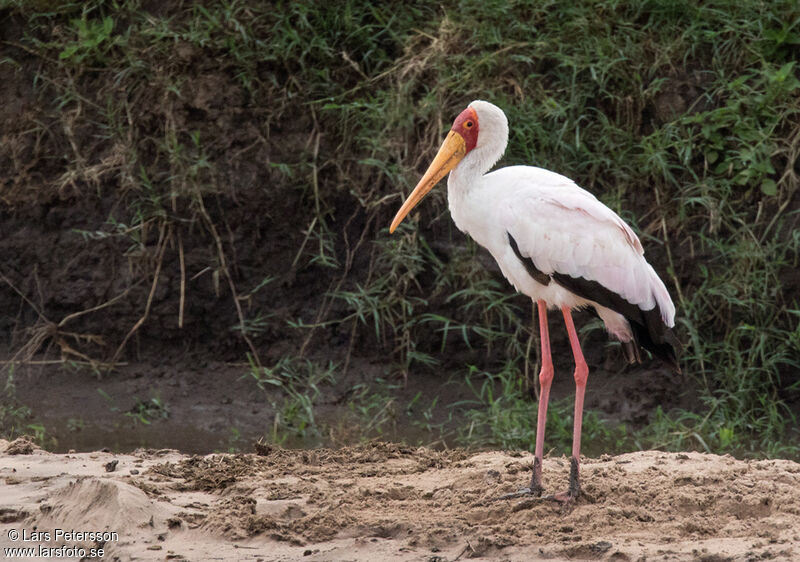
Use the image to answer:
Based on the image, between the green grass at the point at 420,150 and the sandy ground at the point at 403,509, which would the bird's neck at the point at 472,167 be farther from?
the green grass at the point at 420,150

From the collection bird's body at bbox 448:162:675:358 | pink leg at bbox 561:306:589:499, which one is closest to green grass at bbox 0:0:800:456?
pink leg at bbox 561:306:589:499

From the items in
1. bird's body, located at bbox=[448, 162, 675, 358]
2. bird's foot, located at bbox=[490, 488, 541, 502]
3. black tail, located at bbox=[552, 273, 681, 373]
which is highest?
bird's body, located at bbox=[448, 162, 675, 358]

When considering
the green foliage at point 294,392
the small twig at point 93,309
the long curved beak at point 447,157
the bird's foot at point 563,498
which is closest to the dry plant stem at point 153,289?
the small twig at point 93,309

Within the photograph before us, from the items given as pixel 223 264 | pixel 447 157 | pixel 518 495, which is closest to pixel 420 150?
pixel 223 264

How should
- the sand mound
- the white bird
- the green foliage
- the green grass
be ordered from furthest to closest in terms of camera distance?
the green grass < the green foliage < the white bird < the sand mound

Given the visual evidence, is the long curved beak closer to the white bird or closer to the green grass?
the white bird

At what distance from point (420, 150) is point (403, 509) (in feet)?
9.45

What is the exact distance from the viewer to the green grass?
6.31 metres

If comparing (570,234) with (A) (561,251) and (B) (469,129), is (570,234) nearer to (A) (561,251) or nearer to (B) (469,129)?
(A) (561,251)

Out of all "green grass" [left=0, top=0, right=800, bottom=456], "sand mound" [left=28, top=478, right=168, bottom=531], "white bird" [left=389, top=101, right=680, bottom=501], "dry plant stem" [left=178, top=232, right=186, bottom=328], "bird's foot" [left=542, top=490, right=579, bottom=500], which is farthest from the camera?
"dry plant stem" [left=178, top=232, right=186, bottom=328]

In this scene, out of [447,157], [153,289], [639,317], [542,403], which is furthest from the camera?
[153,289]

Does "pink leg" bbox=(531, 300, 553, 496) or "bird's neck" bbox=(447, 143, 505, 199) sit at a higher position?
"bird's neck" bbox=(447, 143, 505, 199)

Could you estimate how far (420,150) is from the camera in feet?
22.0

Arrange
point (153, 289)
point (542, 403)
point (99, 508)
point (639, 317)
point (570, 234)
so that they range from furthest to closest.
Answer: point (153, 289)
point (542, 403)
point (639, 317)
point (570, 234)
point (99, 508)
